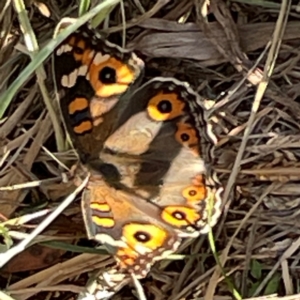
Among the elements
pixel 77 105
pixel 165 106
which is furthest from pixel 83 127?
pixel 165 106

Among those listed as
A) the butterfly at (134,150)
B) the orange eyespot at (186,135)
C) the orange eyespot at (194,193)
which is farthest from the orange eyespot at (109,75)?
the orange eyespot at (194,193)

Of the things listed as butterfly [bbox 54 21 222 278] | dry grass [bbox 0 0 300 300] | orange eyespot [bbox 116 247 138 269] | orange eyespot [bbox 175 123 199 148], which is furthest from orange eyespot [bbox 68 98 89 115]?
orange eyespot [bbox 116 247 138 269]

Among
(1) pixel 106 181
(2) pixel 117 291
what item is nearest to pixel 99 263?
(2) pixel 117 291

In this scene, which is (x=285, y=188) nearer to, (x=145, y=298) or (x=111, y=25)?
(x=145, y=298)

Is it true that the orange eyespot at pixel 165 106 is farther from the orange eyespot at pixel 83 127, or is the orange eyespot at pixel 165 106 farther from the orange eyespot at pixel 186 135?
the orange eyespot at pixel 83 127

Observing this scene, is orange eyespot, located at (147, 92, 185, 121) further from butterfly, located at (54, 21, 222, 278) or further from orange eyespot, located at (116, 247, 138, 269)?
orange eyespot, located at (116, 247, 138, 269)

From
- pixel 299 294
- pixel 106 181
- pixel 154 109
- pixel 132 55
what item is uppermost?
pixel 132 55

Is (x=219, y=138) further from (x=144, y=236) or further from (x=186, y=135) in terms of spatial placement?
(x=144, y=236)
